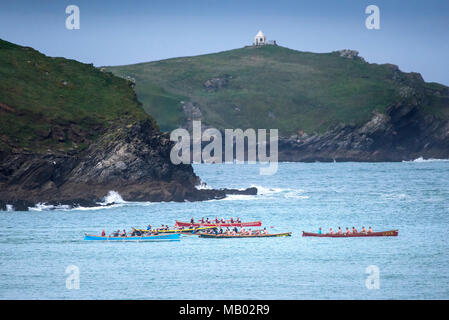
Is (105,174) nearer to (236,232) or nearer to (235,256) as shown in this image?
(236,232)

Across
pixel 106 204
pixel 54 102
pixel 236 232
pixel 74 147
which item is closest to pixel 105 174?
pixel 106 204

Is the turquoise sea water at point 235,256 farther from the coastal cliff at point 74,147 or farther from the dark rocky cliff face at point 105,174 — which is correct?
the coastal cliff at point 74,147

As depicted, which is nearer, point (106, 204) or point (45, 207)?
point (45, 207)

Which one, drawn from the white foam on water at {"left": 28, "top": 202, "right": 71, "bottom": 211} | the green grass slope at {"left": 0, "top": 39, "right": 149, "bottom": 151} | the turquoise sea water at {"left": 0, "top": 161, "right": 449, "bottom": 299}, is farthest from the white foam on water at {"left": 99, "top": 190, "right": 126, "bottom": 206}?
the green grass slope at {"left": 0, "top": 39, "right": 149, "bottom": 151}

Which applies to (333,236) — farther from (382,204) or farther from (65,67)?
(65,67)

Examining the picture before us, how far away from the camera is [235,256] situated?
278 feet

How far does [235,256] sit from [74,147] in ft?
176

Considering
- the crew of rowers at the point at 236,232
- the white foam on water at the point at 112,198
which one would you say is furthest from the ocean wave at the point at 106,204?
the crew of rowers at the point at 236,232

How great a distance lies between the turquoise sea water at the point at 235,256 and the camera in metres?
68.9

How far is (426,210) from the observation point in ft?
402

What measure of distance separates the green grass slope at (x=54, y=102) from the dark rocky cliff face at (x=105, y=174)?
10.5ft

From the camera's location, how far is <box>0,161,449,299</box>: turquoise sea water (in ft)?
226
